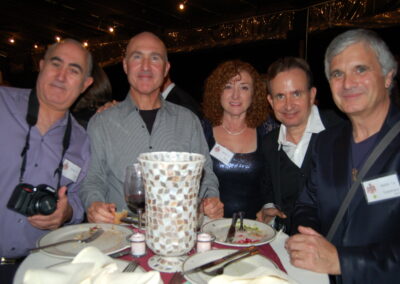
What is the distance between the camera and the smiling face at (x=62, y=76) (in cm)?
236

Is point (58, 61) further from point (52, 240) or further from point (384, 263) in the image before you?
point (384, 263)

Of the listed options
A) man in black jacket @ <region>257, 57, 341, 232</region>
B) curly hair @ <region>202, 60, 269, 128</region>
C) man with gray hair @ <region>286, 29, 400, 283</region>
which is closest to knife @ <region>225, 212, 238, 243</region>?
man with gray hair @ <region>286, 29, 400, 283</region>

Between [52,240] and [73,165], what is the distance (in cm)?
91

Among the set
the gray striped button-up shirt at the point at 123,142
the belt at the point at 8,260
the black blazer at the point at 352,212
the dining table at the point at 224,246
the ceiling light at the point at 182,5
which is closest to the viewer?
the dining table at the point at 224,246

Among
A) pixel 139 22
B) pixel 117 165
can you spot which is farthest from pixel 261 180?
pixel 139 22

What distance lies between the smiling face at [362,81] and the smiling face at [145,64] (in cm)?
152

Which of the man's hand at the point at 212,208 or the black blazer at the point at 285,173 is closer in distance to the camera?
the man's hand at the point at 212,208

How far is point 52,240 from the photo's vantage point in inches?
59.1

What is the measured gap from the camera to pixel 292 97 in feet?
8.86

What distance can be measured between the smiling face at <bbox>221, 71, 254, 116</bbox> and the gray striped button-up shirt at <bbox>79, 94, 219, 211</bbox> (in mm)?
678

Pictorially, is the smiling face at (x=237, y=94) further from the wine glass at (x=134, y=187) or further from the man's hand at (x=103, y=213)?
the wine glass at (x=134, y=187)

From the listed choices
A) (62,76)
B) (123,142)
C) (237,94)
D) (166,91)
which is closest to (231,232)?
(123,142)

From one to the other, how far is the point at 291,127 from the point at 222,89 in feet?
2.91

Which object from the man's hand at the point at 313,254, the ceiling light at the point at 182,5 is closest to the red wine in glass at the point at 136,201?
the man's hand at the point at 313,254
